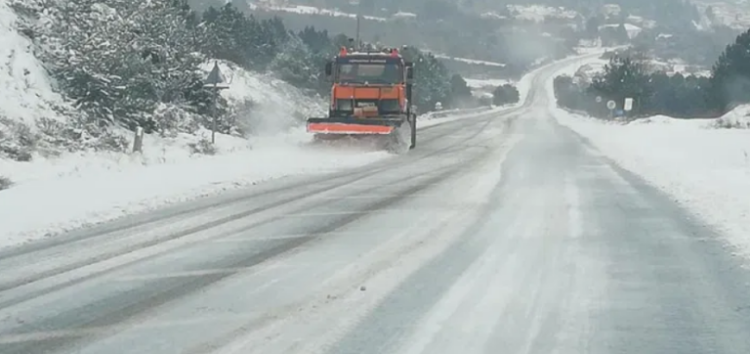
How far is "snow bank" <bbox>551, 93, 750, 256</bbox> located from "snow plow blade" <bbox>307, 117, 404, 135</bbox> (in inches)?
256

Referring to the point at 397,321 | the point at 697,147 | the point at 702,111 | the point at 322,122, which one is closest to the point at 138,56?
the point at 322,122

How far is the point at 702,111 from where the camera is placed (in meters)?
91.2

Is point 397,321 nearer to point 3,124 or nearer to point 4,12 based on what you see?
point 3,124

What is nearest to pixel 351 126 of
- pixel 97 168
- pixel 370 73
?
pixel 370 73

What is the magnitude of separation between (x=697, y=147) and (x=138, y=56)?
747 inches

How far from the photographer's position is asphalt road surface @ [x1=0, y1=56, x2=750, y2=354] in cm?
632

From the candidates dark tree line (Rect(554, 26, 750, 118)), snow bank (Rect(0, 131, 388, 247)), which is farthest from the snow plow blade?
dark tree line (Rect(554, 26, 750, 118))

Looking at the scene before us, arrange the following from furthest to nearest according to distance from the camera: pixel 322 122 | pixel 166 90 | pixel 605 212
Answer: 1. pixel 166 90
2. pixel 322 122
3. pixel 605 212

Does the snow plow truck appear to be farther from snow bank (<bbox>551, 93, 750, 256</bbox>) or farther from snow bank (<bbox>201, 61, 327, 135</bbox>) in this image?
snow bank (<bbox>201, 61, 327, 135</bbox>)

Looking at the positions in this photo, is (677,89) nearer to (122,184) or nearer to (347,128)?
(347,128)

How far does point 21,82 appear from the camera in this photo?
24688 millimetres

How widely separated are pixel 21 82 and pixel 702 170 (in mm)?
16663

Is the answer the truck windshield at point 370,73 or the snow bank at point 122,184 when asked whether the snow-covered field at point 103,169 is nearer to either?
the snow bank at point 122,184

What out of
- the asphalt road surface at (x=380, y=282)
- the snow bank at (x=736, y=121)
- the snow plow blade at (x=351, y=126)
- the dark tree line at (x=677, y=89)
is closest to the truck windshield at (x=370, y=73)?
the snow plow blade at (x=351, y=126)
